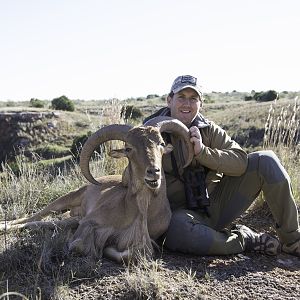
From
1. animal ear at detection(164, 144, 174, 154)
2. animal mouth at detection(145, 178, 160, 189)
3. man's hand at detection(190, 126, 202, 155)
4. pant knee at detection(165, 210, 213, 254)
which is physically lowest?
pant knee at detection(165, 210, 213, 254)

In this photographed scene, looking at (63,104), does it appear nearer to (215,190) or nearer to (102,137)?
(215,190)

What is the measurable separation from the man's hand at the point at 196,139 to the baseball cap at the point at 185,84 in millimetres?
666

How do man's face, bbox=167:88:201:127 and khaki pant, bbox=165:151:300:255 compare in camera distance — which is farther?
man's face, bbox=167:88:201:127

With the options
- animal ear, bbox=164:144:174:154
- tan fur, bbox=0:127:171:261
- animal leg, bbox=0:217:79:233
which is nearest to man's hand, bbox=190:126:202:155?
animal ear, bbox=164:144:174:154

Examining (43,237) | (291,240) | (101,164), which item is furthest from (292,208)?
(101,164)

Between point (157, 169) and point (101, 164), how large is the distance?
12.3 feet

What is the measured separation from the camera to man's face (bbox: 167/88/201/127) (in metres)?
6.55

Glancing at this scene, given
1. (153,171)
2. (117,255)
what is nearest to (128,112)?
(117,255)

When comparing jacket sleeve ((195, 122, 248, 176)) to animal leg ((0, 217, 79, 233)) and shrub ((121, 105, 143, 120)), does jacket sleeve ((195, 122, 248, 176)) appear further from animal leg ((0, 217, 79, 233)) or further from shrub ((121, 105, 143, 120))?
shrub ((121, 105, 143, 120))

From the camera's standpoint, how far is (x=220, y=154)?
20.0 feet

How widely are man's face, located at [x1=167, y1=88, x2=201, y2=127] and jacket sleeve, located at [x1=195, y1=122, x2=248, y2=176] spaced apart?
0.77 feet

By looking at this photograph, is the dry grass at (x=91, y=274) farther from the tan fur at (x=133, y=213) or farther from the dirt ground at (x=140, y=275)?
the tan fur at (x=133, y=213)

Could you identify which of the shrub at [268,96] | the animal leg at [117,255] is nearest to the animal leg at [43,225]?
the animal leg at [117,255]

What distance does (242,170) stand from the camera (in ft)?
20.7
